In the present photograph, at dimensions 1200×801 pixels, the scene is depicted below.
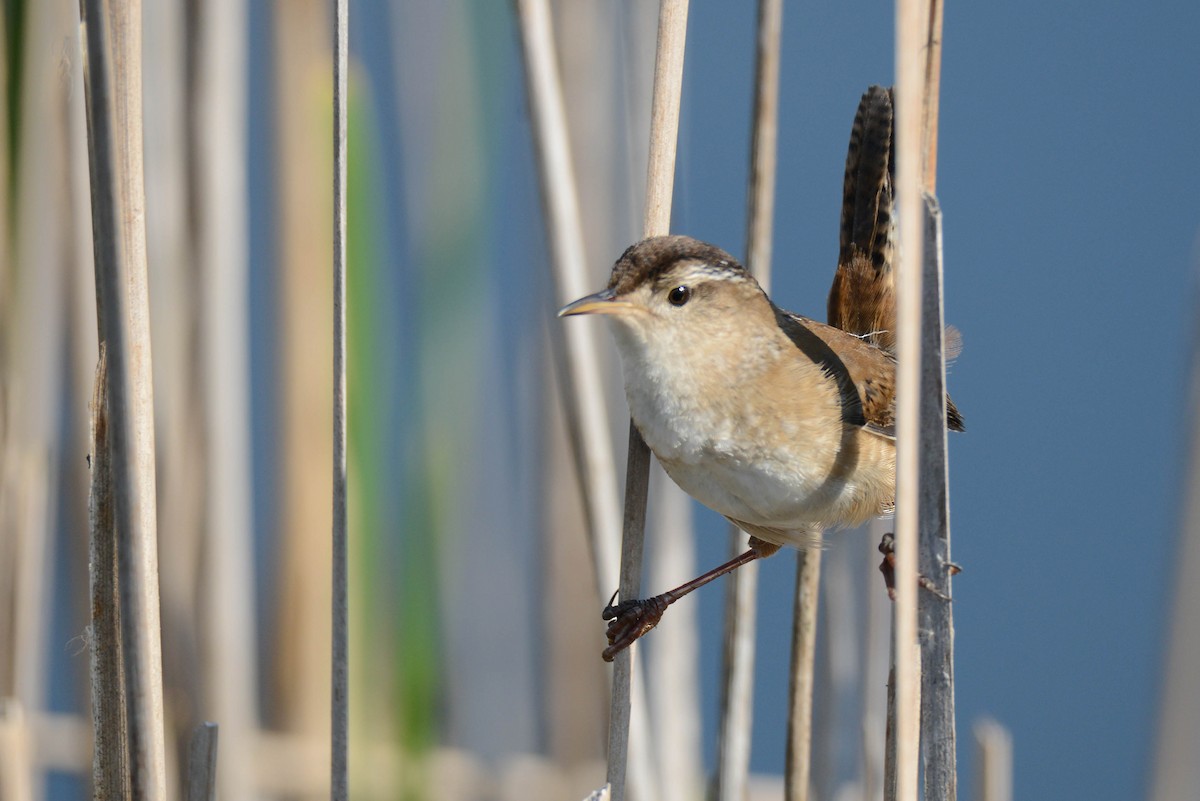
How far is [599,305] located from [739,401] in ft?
0.82

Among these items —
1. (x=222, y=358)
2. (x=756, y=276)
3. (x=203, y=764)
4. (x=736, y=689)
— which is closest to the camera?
(x=203, y=764)

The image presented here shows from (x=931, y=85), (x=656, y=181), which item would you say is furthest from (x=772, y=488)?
(x=931, y=85)

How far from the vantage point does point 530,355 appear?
2.74m

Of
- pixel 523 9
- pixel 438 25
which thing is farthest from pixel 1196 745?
pixel 438 25

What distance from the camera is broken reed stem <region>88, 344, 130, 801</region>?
1.26 meters

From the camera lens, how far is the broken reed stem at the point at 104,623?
1.26 m

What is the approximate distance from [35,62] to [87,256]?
33cm

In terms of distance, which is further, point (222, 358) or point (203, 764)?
point (222, 358)

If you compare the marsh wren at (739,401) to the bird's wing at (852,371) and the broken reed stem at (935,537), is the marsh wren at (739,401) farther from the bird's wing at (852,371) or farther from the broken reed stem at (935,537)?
the broken reed stem at (935,537)

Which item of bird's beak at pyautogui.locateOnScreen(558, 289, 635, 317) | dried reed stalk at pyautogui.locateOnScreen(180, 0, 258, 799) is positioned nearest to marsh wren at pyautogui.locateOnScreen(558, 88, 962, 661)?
bird's beak at pyautogui.locateOnScreen(558, 289, 635, 317)

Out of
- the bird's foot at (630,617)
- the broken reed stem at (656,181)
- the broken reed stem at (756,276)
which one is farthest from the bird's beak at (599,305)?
the bird's foot at (630,617)

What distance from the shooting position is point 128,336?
1.13 m

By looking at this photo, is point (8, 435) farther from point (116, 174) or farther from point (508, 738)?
point (508, 738)

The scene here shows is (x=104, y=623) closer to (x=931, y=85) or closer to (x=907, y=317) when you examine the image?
(x=907, y=317)
